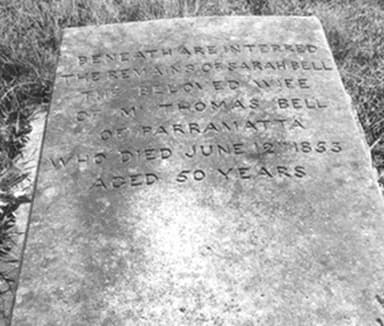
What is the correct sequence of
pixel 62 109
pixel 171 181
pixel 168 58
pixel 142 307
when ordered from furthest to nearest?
1. pixel 168 58
2. pixel 62 109
3. pixel 171 181
4. pixel 142 307

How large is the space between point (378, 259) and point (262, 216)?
1.27 ft

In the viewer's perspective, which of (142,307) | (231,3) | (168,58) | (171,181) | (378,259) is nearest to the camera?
(142,307)

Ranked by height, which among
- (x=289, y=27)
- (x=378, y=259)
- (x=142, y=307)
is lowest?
(x=142, y=307)

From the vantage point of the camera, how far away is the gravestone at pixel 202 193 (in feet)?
5.15

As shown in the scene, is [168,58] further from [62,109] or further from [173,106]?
[62,109]

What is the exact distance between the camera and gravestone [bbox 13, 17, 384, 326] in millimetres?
1570

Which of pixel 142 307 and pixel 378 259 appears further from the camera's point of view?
pixel 378 259

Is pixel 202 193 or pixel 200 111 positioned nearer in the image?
pixel 202 193

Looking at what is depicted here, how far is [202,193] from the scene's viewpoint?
1.81m

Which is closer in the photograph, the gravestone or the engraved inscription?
the gravestone

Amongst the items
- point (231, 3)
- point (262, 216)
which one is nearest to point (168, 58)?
point (262, 216)

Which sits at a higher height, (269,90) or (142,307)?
(269,90)

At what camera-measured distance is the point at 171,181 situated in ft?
6.04

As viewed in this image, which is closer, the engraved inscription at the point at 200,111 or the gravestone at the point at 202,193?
the gravestone at the point at 202,193
